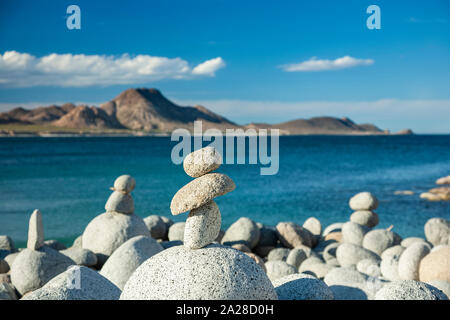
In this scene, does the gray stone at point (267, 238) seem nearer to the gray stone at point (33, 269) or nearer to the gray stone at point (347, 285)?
the gray stone at point (347, 285)

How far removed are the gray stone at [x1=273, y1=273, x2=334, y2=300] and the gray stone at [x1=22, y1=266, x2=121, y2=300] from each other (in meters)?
1.88

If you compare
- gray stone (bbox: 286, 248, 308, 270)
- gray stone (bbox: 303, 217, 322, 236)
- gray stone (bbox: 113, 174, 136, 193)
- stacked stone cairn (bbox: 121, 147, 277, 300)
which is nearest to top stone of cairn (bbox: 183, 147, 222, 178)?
stacked stone cairn (bbox: 121, 147, 277, 300)

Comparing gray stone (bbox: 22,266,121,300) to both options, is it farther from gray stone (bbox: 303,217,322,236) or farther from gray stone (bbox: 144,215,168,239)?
gray stone (bbox: 303,217,322,236)

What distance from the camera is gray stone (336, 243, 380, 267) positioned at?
31.6 feet

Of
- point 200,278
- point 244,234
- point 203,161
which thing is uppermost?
point 203,161

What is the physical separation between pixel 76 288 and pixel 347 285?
4046mm

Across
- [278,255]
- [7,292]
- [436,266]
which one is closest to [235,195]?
[278,255]

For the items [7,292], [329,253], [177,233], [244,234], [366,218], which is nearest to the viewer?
[7,292]

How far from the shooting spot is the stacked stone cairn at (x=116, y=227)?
27.0 ft

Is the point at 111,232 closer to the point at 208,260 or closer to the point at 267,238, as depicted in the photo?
the point at 267,238

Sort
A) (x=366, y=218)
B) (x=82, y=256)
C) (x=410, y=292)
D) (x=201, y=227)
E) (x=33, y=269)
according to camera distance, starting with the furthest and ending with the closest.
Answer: (x=366, y=218) < (x=82, y=256) < (x=33, y=269) < (x=410, y=292) < (x=201, y=227)

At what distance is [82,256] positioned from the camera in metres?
7.82

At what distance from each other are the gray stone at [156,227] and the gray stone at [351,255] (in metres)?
4.22
